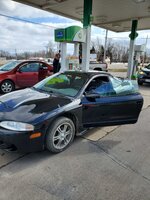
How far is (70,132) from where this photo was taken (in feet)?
11.9

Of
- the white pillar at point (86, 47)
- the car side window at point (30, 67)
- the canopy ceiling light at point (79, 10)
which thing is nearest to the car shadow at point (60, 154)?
the white pillar at point (86, 47)

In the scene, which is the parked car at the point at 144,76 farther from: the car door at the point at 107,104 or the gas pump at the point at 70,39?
the car door at the point at 107,104

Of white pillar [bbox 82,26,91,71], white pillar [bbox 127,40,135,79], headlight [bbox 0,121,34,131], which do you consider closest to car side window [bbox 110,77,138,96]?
headlight [bbox 0,121,34,131]

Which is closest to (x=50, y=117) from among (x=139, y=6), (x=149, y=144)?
(x=149, y=144)

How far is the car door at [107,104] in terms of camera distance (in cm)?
382

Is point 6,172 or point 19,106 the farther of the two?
point 19,106

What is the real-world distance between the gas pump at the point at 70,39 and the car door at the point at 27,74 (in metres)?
1.88

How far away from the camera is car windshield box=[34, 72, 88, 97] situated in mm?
3990

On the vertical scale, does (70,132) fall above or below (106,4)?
below

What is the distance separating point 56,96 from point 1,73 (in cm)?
517

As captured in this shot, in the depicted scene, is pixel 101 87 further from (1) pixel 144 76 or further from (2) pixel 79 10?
(1) pixel 144 76

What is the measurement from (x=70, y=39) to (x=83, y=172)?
5236 mm

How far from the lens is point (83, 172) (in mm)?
2877

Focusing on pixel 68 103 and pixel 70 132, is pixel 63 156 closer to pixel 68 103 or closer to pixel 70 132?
pixel 70 132
